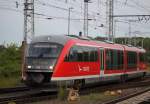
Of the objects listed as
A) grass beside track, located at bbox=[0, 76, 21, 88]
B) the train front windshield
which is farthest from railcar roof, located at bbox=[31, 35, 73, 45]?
grass beside track, located at bbox=[0, 76, 21, 88]

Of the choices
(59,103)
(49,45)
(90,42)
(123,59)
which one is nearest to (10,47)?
(123,59)

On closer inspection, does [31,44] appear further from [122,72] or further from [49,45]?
[122,72]

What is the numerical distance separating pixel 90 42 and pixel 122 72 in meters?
7.46

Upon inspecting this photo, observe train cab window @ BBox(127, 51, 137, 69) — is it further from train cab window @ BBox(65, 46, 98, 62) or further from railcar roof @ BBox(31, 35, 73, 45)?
railcar roof @ BBox(31, 35, 73, 45)

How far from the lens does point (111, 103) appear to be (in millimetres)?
17734

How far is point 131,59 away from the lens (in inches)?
1431

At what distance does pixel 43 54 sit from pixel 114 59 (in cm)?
949

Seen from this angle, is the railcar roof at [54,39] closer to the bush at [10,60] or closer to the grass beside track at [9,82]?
the grass beside track at [9,82]

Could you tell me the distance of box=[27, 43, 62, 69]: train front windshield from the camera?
871 inches

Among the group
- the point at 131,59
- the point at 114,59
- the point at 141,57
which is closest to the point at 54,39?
the point at 114,59

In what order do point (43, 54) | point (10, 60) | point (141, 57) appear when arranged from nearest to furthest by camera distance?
1. point (43, 54)
2. point (10, 60)
3. point (141, 57)

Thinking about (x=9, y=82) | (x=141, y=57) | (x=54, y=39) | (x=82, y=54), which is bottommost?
(x=9, y=82)

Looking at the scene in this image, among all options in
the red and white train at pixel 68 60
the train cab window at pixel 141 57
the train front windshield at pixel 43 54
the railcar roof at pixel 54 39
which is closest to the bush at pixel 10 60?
the red and white train at pixel 68 60

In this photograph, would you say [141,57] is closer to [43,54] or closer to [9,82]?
[9,82]
